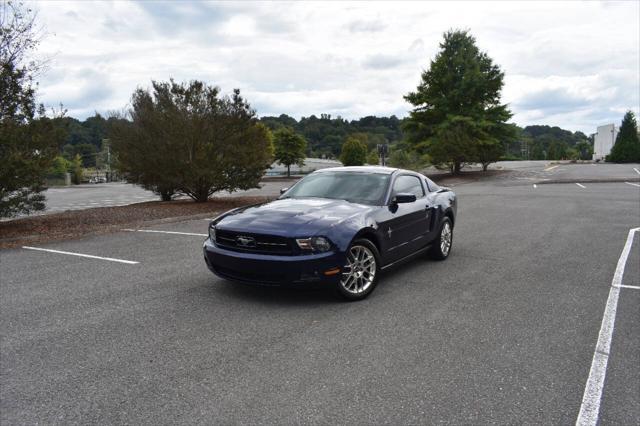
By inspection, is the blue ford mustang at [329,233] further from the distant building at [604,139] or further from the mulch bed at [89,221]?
the distant building at [604,139]

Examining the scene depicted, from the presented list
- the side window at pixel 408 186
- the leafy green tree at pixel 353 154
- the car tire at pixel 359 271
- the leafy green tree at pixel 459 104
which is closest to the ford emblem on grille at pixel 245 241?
the car tire at pixel 359 271

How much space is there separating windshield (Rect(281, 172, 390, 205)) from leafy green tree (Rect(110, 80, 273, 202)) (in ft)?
29.1

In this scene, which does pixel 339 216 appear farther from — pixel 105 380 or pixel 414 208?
pixel 105 380

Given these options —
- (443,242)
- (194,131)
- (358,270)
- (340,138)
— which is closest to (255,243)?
(358,270)

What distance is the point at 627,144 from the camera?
56.9m

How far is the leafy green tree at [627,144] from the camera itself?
55.8 metres

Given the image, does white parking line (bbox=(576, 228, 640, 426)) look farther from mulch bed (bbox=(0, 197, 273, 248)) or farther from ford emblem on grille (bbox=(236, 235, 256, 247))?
mulch bed (bbox=(0, 197, 273, 248))

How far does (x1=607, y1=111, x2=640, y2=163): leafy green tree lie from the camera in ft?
183

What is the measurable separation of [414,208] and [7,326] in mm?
4861

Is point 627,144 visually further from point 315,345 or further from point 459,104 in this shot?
point 315,345

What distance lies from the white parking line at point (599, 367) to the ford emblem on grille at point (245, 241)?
321cm

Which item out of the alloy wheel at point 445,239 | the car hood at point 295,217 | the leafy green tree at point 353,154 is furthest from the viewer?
the leafy green tree at point 353,154

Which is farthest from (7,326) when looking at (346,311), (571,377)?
(571,377)

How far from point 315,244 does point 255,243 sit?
2.14 feet
